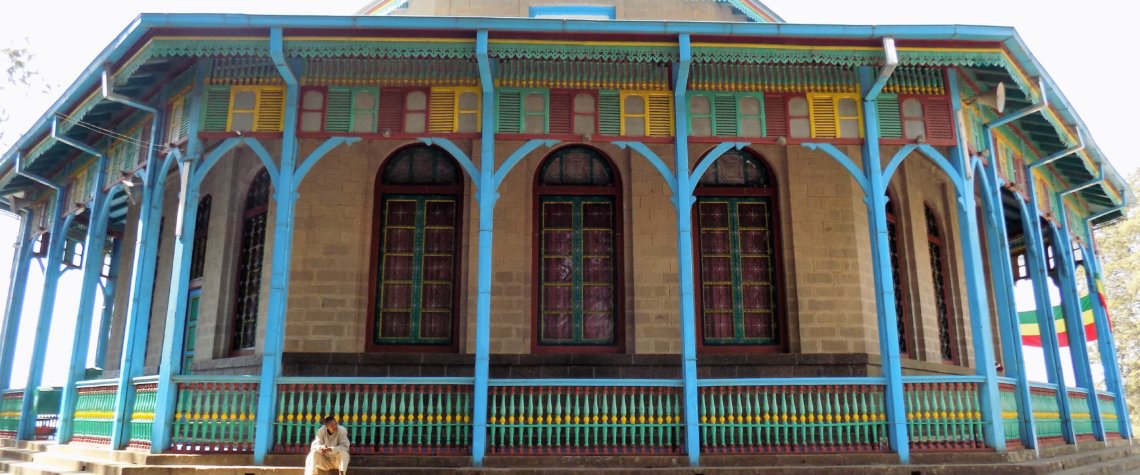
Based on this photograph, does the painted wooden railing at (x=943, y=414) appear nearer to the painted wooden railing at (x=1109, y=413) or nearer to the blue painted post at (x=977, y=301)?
the blue painted post at (x=977, y=301)

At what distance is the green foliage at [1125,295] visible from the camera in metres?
30.8

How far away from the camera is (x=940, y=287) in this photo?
13477 millimetres

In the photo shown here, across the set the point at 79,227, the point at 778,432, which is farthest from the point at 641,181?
the point at 79,227

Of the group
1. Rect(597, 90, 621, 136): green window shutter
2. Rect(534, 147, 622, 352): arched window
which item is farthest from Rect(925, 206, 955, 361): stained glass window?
Rect(597, 90, 621, 136): green window shutter

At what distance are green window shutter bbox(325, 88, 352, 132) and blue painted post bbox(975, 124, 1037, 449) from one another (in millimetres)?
7017

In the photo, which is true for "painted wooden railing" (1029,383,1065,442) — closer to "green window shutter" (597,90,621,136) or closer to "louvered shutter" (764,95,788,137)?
"louvered shutter" (764,95,788,137)

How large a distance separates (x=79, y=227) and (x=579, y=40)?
12.9 meters

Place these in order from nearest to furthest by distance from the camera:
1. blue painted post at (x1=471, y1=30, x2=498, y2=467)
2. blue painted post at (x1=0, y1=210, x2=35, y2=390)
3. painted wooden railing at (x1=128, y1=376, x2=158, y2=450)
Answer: blue painted post at (x1=471, y1=30, x2=498, y2=467), painted wooden railing at (x1=128, y1=376, x2=158, y2=450), blue painted post at (x1=0, y1=210, x2=35, y2=390)

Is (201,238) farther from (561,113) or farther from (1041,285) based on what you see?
(1041,285)

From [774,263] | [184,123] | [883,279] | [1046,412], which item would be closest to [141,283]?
[184,123]

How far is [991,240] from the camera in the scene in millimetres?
10406

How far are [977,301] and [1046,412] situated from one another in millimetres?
2359

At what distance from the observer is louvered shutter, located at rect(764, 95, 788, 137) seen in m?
9.73

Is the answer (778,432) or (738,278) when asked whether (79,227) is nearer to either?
(738,278)
